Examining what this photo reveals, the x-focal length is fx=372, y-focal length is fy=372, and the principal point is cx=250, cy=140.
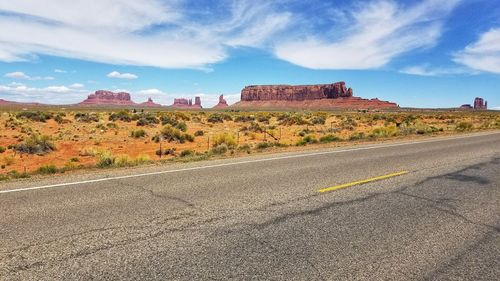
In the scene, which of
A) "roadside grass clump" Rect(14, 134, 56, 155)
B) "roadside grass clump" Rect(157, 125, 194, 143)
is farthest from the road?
"roadside grass clump" Rect(157, 125, 194, 143)

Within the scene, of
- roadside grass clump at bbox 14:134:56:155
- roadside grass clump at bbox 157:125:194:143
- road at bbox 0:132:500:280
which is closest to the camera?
road at bbox 0:132:500:280

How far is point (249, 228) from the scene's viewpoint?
5254 millimetres

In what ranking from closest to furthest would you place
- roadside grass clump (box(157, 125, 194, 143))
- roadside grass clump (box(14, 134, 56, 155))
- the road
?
the road < roadside grass clump (box(14, 134, 56, 155)) < roadside grass clump (box(157, 125, 194, 143))

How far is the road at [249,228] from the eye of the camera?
4039 mm

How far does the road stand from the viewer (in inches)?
159

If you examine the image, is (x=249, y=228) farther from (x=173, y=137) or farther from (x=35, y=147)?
(x=173, y=137)

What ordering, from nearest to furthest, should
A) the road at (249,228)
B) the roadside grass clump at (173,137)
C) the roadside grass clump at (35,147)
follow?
the road at (249,228)
the roadside grass clump at (35,147)
the roadside grass clump at (173,137)

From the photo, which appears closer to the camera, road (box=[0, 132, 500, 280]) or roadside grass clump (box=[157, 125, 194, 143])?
road (box=[0, 132, 500, 280])

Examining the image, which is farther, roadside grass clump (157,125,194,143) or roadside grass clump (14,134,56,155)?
roadside grass clump (157,125,194,143)

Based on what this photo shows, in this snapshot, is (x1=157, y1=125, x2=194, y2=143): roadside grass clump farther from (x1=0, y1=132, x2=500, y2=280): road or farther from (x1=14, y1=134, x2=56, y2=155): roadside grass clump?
(x1=0, y1=132, x2=500, y2=280): road

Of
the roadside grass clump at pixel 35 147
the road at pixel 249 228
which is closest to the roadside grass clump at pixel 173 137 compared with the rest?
the roadside grass clump at pixel 35 147

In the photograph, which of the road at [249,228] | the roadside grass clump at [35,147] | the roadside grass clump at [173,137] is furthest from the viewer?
the roadside grass clump at [173,137]

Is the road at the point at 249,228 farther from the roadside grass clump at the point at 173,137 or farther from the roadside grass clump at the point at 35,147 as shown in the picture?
the roadside grass clump at the point at 173,137

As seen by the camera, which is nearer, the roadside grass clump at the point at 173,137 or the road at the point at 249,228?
the road at the point at 249,228
